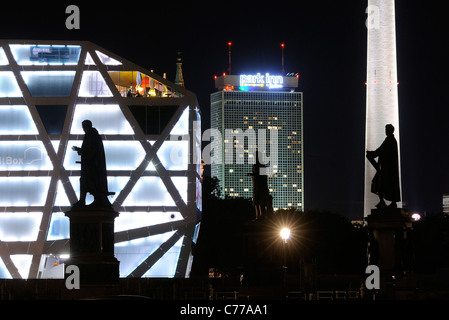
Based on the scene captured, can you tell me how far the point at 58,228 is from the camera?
68.9 m

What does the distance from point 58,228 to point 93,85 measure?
1110cm

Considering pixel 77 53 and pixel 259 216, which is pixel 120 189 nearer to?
pixel 77 53

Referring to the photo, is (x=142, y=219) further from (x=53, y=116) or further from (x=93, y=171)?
(x=93, y=171)

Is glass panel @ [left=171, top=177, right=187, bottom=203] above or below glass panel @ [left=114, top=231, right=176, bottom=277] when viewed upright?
above

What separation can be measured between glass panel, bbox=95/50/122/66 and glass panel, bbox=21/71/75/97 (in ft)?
7.77

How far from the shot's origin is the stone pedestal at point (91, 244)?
1013 inches

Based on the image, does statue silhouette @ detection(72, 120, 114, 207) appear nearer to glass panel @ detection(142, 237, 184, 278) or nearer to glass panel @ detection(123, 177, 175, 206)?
glass panel @ detection(142, 237, 184, 278)

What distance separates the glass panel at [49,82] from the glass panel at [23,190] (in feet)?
21.4

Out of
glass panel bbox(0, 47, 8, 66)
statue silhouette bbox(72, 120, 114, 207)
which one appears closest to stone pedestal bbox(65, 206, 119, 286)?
statue silhouette bbox(72, 120, 114, 207)

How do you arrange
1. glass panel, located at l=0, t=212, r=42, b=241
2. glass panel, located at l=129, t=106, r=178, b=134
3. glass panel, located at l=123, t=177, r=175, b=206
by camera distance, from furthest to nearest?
glass panel, located at l=129, t=106, r=178, b=134 < glass panel, located at l=123, t=177, r=175, b=206 < glass panel, located at l=0, t=212, r=42, b=241

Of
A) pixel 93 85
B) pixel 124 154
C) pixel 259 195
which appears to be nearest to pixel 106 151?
pixel 124 154

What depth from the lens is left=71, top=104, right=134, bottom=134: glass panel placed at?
7025 centimetres
